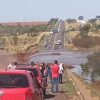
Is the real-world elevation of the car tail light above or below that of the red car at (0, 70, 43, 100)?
below

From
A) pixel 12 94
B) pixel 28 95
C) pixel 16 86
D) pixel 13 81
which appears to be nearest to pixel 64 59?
pixel 13 81

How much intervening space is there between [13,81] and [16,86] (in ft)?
0.99

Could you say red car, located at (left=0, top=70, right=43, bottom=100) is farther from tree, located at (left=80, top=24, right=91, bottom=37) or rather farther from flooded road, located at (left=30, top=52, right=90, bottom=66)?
tree, located at (left=80, top=24, right=91, bottom=37)

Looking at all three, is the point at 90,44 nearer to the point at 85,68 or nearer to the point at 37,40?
the point at 37,40

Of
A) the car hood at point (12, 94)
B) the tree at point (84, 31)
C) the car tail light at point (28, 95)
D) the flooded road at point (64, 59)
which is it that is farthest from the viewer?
the tree at point (84, 31)

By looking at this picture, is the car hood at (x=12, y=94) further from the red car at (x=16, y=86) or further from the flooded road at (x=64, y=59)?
the flooded road at (x=64, y=59)

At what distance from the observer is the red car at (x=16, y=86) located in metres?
11.9

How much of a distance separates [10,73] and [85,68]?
42.4 metres

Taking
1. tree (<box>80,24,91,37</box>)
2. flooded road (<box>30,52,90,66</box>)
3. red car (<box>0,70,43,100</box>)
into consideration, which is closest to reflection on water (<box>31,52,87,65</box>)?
flooded road (<box>30,52,90,66</box>)

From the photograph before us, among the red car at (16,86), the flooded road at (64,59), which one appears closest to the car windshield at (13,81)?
the red car at (16,86)

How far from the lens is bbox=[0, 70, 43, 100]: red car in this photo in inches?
468

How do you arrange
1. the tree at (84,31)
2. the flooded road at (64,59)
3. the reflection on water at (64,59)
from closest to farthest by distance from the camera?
the flooded road at (64,59)
the reflection on water at (64,59)
the tree at (84,31)

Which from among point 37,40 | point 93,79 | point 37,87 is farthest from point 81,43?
point 37,87

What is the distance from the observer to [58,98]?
25406mm
